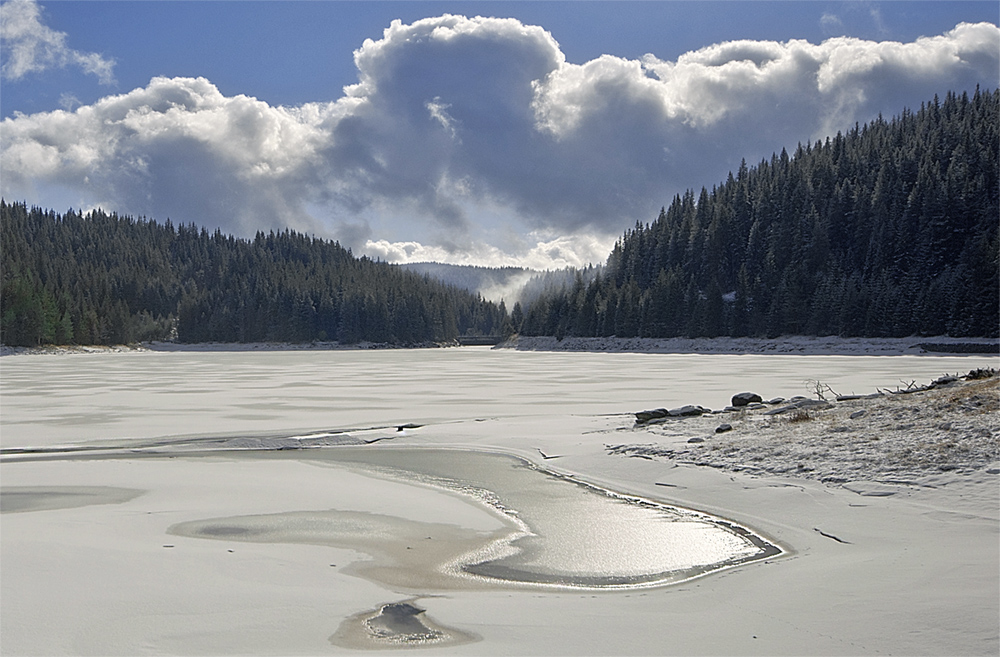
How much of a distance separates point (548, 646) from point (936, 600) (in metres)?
3.40

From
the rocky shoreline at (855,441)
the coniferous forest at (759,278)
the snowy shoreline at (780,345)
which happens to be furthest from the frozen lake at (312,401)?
the coniferous forest at (759,278)

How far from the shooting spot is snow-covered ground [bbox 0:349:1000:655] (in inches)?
213

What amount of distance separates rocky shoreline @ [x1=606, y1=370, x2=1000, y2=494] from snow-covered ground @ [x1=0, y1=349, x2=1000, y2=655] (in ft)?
0.19

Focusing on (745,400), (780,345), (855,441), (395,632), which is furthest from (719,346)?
(395,632)

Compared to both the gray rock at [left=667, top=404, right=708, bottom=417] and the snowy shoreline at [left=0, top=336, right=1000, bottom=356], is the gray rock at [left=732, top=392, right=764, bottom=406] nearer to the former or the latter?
the gray rock at [left=667, top=404, right=708, bottom=417]

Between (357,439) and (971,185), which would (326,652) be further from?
(971,185)

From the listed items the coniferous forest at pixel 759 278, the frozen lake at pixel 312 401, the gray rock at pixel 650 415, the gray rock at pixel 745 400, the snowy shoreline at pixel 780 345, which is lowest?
the frozen lake at pixel 312 401

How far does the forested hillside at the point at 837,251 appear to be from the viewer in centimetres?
9944

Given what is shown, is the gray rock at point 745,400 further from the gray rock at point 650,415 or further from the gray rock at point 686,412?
the gray rock at point 650,415

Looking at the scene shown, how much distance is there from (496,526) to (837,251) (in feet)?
475

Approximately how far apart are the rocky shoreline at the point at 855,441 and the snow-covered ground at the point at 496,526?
57 mm

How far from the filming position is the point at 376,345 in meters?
171

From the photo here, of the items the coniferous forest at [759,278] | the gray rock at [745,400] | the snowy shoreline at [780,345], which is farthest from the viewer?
the coniferous forest at [759,278]

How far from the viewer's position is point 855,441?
1232 cm
